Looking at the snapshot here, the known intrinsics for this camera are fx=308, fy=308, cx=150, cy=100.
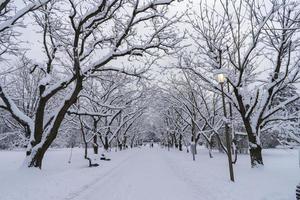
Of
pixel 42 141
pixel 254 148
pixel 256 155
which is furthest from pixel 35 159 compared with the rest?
pixel 256 155

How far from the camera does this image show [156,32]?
16.1 metres

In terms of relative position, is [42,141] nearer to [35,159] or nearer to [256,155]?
[35,159]

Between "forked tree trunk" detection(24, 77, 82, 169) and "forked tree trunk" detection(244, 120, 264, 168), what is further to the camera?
"forked tree trunk" detection(244, 120, 264, 168)

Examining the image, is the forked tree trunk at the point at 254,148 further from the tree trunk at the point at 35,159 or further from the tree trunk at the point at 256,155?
the tree trunk at the point at 35,159

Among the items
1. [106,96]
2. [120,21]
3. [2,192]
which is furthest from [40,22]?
[106,96]

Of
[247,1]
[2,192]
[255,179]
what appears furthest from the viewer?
[247,1]

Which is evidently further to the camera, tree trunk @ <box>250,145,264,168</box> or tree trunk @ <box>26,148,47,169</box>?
tree trunk @ <box>250,145,264,168</box>

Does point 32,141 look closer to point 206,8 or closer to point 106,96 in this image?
point 206,8

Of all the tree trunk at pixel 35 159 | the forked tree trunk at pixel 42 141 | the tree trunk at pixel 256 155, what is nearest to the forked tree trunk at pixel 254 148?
the tree trunk at pixel 256 155

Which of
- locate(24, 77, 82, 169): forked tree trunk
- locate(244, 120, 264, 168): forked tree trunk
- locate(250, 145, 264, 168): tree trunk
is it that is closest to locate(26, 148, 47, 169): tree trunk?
locate(24, 77, 82, 169): forked tree trunk

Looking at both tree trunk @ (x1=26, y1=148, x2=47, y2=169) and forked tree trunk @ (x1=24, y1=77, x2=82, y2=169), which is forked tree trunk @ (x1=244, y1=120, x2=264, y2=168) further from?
tree trunk @ (x1=26, y1=148, x2=47, y2=169)

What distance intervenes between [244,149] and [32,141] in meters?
33.9

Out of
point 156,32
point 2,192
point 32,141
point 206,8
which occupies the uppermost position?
point 206,8

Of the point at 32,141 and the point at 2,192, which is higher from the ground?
the point at 32,141
